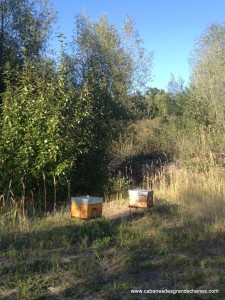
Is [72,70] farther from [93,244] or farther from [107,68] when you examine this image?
[93,244]

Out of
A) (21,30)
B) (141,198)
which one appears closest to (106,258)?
(141,198)

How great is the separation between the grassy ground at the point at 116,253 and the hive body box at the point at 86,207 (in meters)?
0.17

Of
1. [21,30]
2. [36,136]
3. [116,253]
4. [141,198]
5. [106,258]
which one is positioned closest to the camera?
[106,258]

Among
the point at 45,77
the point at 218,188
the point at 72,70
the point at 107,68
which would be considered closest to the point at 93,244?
the point at 218,188

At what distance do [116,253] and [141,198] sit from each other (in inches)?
81.4

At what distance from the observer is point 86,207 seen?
222 inches

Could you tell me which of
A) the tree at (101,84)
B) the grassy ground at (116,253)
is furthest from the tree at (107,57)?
the grassy ground at (116,253)

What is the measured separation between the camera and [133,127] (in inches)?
547

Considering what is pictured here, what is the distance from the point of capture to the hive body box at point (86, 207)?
5.64 metres

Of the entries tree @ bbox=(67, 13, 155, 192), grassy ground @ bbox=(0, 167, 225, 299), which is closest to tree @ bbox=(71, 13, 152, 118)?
tree @ bbox=(67, 13, 155, 192)

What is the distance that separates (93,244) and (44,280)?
1.22 m

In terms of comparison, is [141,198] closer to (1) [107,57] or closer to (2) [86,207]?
(2) [86,207]

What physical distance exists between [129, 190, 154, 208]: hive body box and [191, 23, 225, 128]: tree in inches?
288

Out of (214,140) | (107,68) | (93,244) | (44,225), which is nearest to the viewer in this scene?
(93,244)
